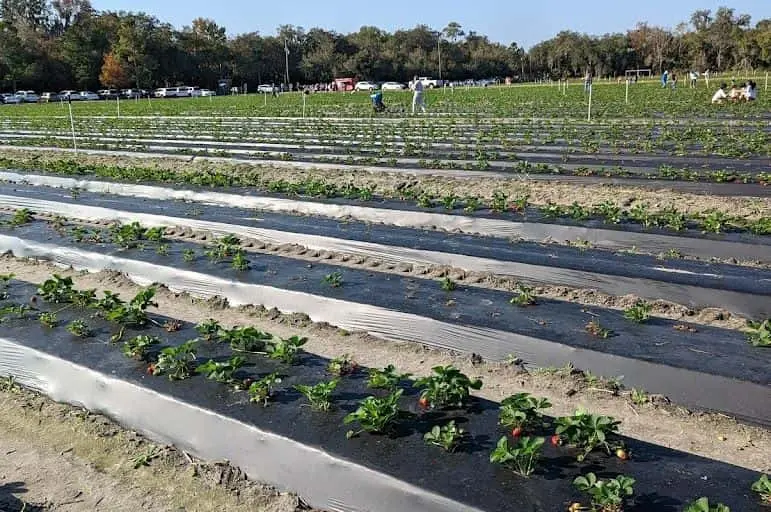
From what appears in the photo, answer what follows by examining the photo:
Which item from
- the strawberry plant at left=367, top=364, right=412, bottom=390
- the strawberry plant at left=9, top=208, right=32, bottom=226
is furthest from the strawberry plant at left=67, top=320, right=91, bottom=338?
the strawberry plant at left=9, top=208, right=32, bottom=226

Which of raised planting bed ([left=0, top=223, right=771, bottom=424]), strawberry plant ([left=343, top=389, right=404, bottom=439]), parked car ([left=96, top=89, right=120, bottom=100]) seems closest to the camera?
strawberry plant ([left=343, top=389, right=404, bottom=439])

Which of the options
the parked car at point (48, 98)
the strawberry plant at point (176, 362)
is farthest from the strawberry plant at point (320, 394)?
the parked car at point (48, 98)

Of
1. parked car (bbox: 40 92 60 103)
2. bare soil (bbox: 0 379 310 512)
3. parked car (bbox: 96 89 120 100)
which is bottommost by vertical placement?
bare soil (bbox: 0 379 310 512)

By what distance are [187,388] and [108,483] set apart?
753 mm

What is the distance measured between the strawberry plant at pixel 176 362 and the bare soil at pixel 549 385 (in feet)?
3.64

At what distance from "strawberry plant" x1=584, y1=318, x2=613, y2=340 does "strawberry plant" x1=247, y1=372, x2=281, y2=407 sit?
8.02ft

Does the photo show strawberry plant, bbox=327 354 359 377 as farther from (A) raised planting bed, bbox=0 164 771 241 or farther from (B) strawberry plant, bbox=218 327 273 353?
(A) raised planting bed, bbox=0 164 771 241

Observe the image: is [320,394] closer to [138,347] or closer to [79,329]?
[138,347]

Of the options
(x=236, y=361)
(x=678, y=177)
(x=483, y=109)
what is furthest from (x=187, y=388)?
(x=483, y=109)

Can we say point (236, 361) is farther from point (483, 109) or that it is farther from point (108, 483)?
point (483, 109)

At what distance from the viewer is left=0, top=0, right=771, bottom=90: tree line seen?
7200 centimetres

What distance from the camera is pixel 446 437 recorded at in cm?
351

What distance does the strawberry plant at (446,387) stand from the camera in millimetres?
3850

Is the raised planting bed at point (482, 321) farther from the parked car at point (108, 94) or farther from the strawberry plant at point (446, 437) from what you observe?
→ the parked car at point (108, 94)
